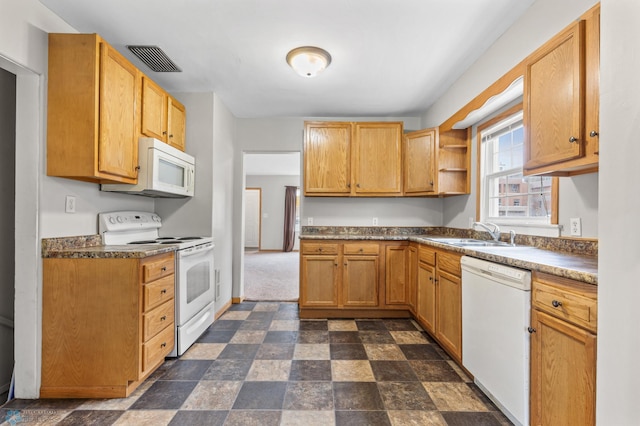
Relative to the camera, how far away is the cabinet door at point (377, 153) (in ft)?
11.3

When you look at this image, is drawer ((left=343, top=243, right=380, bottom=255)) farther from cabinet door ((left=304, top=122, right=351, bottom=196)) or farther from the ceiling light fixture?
the ceiling light fixture

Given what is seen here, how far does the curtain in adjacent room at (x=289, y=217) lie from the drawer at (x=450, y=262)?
650 cm

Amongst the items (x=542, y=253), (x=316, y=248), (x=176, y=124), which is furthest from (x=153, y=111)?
(x=542, y=253)

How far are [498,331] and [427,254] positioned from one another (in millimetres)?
1136

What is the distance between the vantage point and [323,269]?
3.22 metres

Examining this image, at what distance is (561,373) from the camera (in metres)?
1.22

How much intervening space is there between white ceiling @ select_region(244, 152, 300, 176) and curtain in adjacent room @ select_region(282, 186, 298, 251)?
0.57 meters

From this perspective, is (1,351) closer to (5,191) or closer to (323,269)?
(5,191)

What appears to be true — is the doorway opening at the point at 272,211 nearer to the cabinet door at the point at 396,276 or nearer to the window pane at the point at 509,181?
the cabinet door at the point at 396,276

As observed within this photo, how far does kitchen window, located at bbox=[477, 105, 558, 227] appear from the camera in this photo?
2.15 m

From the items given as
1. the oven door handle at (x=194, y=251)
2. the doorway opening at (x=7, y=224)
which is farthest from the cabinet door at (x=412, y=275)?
the doorway opening at (x=7, y=224)

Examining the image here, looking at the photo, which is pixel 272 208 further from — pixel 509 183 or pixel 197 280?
pixel 509 183

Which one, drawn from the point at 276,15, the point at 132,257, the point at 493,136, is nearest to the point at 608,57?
the point at 276,15

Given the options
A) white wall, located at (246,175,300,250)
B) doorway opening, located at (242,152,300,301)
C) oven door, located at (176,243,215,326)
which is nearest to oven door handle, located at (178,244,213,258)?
oven door, located at (176,243,215,326)
